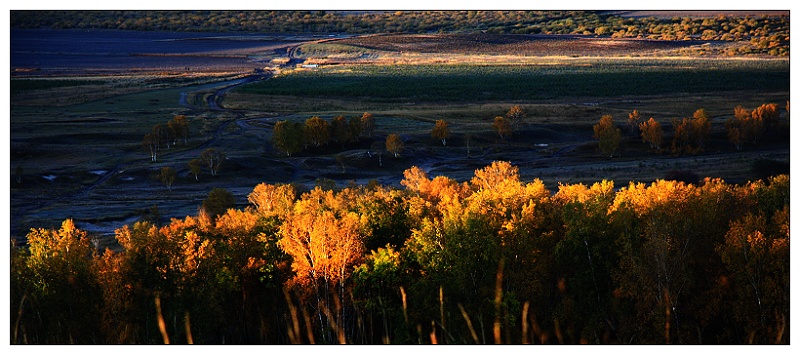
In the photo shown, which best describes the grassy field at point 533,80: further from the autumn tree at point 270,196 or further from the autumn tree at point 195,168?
the autumn tree at point 195,168

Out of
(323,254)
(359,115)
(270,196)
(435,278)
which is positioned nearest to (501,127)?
(359,115)

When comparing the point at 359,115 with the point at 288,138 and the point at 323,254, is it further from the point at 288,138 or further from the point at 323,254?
the point at 323,254

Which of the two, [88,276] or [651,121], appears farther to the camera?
[651,121]

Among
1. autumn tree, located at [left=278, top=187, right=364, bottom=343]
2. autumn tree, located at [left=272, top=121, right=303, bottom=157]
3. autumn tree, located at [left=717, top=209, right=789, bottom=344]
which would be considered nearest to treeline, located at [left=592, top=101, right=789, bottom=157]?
autumn tree, located at [left=717, top=209, right=789, bottom=344]

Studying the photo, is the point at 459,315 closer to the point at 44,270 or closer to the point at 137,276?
the point at 137,276

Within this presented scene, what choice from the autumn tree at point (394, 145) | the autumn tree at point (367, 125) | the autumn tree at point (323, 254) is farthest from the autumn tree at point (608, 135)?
the autumn tree at point (323, 254)

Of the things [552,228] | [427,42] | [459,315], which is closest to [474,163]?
[427,42]

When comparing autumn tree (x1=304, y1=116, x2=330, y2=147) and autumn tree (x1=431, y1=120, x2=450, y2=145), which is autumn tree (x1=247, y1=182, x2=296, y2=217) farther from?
autumn tree (x1=431, y1=120, x2=450, y2=145)

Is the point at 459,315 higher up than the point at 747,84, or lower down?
lower down
